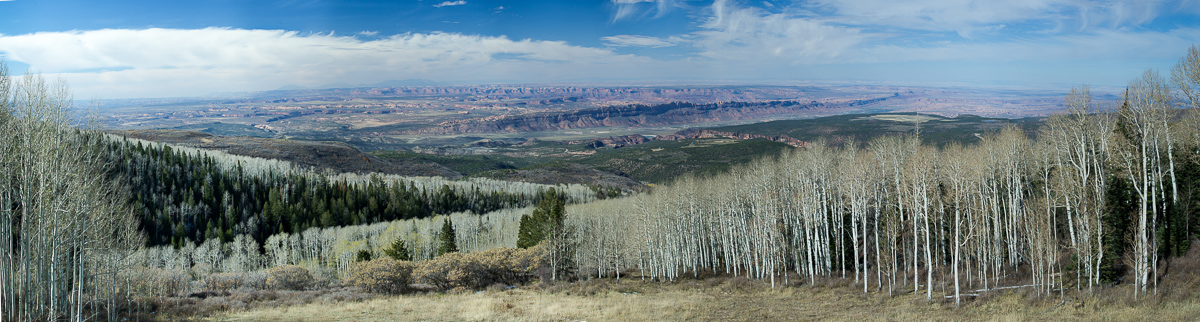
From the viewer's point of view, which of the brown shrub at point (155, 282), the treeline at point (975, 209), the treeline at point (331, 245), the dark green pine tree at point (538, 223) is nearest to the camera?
the treeline at point (975, 209)

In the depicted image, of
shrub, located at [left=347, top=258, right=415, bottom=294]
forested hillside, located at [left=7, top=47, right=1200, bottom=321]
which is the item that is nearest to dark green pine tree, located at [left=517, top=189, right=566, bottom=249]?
forested hillside, located at [left=7, top=47, right=1200, bottom=321]

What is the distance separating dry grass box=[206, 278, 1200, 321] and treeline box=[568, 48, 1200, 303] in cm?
176

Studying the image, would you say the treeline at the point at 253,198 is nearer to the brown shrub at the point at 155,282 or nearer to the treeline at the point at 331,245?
the treeline at the point at 331,245

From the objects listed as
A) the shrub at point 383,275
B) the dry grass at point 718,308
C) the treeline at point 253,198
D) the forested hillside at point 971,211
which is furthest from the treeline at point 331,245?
the dry grass at point 718,308

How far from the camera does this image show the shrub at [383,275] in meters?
44.8

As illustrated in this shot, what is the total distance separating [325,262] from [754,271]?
253 feet

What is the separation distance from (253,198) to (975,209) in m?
136

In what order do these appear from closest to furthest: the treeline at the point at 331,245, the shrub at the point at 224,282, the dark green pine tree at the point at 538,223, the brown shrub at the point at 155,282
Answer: the brown shrub at the point at 155,282 → the shrub at the point at 224,282 → the dark green pine tree at the point at 538,223 → the treeline at the point at 331,245

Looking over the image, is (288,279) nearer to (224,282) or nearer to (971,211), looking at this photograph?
(224,282)

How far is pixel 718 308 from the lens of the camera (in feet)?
105

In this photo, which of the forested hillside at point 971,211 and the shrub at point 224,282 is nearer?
the forested hillside at point 971,211

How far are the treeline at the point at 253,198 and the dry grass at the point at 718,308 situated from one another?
83.5m

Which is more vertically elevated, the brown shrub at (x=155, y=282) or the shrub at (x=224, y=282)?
the brown shrub at (x=155, y=282)

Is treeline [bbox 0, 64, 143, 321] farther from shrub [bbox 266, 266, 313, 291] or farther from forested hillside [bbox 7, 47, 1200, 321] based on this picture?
shrub [bbox 266, 266, 313, 291]
